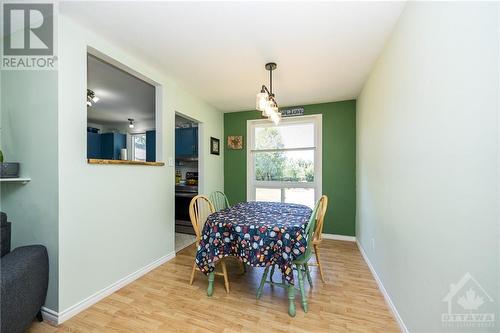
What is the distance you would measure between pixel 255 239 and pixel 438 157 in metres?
1.29

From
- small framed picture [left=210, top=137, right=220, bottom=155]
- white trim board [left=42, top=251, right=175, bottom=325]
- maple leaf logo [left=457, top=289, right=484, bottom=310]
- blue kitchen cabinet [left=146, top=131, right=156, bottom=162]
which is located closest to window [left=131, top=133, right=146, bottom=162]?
blue kitchen cabinet [left=146, top=131, right=156, bottom=162]

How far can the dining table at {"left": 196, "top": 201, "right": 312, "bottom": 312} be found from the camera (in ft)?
5.50

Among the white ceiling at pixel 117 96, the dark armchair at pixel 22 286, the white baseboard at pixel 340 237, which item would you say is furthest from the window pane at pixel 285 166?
the dark armchair at pixel 22 286

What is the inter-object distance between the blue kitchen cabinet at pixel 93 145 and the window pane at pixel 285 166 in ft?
11.2

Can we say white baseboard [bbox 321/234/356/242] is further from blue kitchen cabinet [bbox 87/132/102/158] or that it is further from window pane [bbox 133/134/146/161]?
blue kitchen cabinet [bbox 87/132/102/158]

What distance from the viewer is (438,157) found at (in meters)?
1.12

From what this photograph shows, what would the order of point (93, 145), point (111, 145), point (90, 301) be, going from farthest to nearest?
point (111, 145) < point (93, 145) < point (90, 301)

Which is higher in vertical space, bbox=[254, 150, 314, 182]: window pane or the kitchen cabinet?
the kitchen cabinet

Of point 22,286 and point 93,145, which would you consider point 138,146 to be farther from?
point 22,286

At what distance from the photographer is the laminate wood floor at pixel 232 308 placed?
1.60 m

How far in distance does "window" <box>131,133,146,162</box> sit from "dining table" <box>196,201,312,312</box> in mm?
4136

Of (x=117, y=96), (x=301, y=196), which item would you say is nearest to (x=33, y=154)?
(x=117, y=96)

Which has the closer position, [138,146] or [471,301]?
[471,301]

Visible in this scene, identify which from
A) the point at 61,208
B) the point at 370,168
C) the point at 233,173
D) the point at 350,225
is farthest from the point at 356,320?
the point at 233,173
